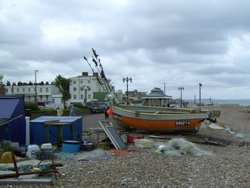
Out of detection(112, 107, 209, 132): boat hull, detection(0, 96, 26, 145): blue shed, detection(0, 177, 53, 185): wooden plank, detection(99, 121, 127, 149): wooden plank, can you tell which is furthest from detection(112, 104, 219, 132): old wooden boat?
detection(0, 177, 53, 185): wooden plank

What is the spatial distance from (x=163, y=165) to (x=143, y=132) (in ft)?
40.6

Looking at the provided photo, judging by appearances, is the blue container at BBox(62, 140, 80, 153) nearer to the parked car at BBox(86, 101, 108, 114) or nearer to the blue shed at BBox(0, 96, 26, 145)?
the blue shed at BBox(0, 96, 26, 145)

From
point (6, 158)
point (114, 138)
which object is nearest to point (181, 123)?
point (114, 138)

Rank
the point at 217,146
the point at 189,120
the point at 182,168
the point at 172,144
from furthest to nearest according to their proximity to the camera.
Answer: the point at 189,120 → the point at 217,146 → the point at 172,144 → the point at 182,168

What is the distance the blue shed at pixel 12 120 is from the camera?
14.9 m

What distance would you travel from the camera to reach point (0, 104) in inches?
612

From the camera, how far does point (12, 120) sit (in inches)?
595

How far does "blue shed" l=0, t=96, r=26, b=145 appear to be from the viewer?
1488 cm

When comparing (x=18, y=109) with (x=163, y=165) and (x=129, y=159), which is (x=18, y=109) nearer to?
(x=129, y=159)

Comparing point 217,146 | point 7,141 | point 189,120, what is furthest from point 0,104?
point 189,120

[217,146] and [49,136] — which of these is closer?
[49,136]

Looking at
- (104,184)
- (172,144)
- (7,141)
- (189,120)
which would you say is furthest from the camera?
(189,120)

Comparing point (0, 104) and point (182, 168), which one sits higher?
point (0, 104)

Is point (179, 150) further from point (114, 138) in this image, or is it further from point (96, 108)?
point (96, 108)
